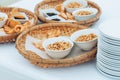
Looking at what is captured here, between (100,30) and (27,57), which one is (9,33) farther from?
(100,30)

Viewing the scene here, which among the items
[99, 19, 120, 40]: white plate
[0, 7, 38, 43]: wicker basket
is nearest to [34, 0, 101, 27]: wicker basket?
[0, 7, 38, 43]: wicker basket

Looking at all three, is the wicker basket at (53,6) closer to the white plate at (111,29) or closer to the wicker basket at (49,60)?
the wicker basket at (49,60)

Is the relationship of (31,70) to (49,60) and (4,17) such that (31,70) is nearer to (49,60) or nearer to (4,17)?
(49,60)

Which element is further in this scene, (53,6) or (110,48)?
(53,6)

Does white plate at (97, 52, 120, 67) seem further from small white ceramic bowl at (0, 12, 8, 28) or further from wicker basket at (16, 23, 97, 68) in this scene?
small white ceramic bowl at (0, 12, 8, 28)

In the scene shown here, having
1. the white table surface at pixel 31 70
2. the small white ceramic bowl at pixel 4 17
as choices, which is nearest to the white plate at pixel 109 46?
the white table surface at pixel 31 70

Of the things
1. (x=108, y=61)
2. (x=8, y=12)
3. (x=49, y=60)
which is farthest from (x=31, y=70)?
(x=8, y=12)

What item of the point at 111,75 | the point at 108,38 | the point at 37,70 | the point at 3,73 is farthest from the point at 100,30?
the point at 3,73

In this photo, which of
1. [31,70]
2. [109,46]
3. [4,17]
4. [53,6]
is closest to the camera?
[109,46]
